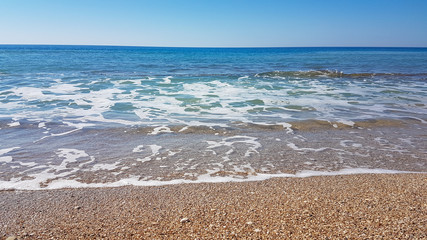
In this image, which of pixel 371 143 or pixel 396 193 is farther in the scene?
pixel 371 143

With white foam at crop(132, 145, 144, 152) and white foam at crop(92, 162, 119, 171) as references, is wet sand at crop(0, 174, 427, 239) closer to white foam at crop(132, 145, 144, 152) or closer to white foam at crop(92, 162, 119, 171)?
white foam at crop(92, 162, 119, 171)


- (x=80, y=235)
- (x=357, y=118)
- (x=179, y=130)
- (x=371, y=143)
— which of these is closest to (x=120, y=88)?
(x=179, y=130)

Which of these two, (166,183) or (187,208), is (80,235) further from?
(166,183)

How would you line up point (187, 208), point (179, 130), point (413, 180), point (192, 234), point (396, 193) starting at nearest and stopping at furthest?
point (192, 234) → point (187, 208) → point (396, 193) → point (413, 180) → point (179, 130)

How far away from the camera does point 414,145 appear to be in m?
6.64

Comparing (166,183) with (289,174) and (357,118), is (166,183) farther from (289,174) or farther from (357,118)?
(357,118)

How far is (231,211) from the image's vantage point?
12.1ft

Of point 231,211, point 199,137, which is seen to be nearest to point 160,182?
point 231,211

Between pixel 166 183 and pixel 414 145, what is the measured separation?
5357 mm

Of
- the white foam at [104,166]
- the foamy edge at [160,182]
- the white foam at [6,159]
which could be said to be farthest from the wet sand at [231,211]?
the white foam at [6,159]

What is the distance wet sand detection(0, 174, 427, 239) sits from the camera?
3.19 metres

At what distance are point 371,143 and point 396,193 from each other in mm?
2855

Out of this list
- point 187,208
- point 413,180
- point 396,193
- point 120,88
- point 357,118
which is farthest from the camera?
point 120,88

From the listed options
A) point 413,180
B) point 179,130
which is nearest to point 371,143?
point 413,180
